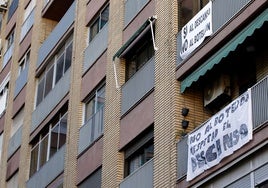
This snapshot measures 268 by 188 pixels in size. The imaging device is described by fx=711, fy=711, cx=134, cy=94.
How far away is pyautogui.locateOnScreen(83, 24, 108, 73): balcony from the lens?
83.0 feet

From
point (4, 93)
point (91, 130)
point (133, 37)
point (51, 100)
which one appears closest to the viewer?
point (133, 37)

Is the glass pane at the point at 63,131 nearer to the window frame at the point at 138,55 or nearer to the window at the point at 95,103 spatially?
the window at the point at 95,103

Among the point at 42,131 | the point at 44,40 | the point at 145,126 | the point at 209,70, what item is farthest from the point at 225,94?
the point at 44,40

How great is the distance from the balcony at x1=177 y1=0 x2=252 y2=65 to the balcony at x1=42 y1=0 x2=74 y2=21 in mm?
15613

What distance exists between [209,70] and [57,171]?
10.7 metres

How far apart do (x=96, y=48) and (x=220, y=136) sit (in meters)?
10.7

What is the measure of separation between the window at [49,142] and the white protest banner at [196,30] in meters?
9.59

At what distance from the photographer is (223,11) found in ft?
57.3

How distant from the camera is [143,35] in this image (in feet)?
71.8

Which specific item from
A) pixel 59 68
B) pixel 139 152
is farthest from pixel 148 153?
pixel 59 68

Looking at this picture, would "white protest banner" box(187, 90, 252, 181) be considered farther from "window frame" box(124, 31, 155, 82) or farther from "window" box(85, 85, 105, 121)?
"window" box(85, 85, 105, 121)

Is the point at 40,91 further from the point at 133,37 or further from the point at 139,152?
the point at 139,152

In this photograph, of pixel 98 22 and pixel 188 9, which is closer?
pixel 188 9

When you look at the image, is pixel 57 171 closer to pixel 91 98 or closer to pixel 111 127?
pixel 91 98
